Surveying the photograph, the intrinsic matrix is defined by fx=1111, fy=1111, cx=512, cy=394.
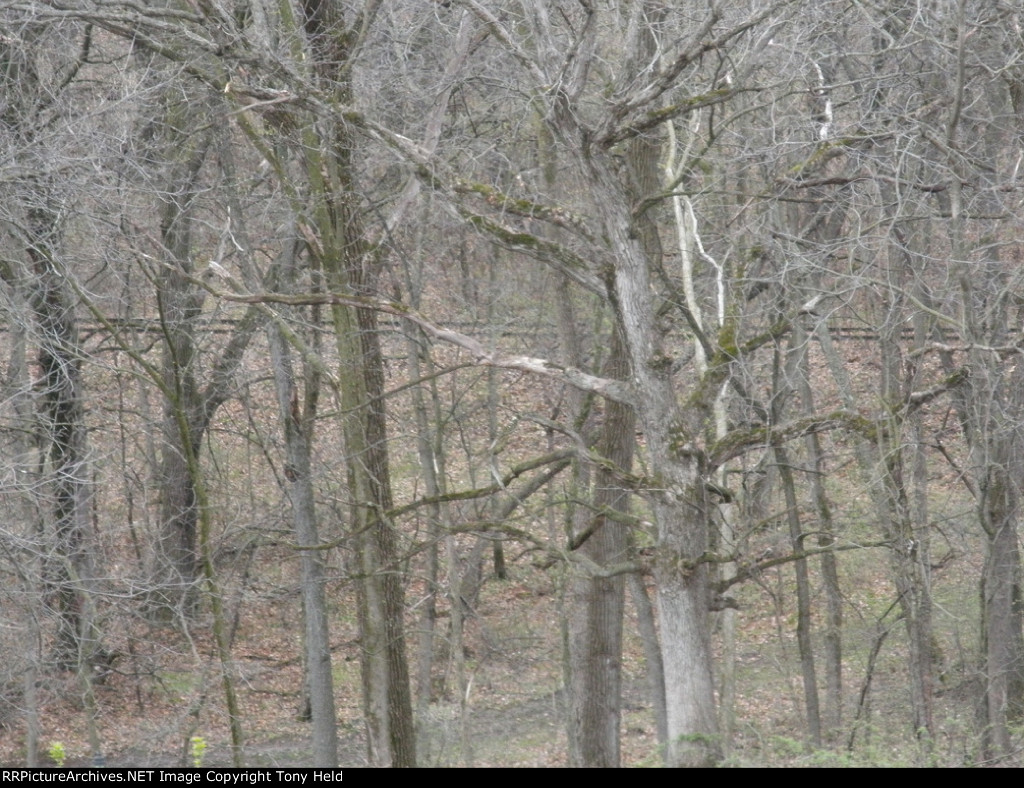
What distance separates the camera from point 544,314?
16.3 meters

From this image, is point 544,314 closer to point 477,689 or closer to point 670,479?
point 477,689

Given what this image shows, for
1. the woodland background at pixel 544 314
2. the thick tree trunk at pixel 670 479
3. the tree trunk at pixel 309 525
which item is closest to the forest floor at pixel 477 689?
the woodland background at pixel 544 314

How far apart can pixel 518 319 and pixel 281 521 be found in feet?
14.3

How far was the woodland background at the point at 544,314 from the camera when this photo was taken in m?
8.63

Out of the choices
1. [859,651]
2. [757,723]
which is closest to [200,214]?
[757,723]

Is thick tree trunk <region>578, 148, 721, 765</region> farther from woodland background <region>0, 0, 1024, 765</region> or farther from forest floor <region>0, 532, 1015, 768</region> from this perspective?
forest floor <region>0, 532, 1015, 768</region>

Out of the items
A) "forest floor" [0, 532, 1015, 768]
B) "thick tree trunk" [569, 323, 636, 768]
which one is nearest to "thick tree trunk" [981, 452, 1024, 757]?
"forest floor" [0, 532, 1015, 768]

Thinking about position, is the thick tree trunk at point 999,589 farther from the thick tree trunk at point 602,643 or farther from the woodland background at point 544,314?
the thick tree trunk at point 602,643

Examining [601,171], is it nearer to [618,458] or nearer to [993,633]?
[618,458]

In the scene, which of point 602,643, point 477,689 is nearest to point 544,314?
point 602,643

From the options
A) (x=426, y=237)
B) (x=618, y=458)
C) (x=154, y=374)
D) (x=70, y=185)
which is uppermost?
(x=426, y=237)

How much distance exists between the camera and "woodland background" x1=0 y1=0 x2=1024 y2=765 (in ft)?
28.3

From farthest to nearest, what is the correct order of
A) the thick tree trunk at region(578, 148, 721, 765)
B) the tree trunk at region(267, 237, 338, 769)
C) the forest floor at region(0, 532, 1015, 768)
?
the forest floor at region(0, 532, 1015, 768)
the tree trunk at region(267, 237, 338, 769)
the thick tree trunk at region(578, 148, 721, 765)
